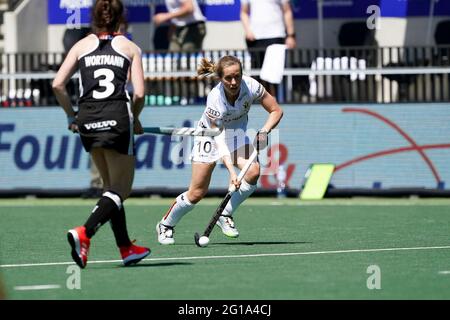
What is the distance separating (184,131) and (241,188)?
1708 millimetres

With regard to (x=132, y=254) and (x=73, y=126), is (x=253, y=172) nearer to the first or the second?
(x=132, y=254)

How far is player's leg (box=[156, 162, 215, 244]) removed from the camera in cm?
1277

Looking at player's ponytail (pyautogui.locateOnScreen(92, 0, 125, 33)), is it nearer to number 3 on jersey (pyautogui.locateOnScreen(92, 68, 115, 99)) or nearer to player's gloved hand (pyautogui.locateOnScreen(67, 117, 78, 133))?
number 3 on jersey (pyautogui.locateOnScreen(92, 68, 115, 99))

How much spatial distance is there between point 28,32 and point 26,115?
438cm

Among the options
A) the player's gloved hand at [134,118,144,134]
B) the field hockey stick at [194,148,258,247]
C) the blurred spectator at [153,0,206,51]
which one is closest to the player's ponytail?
the player's gloved hand at [134,118,144,134]

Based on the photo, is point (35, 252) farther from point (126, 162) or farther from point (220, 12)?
point (220, 12)

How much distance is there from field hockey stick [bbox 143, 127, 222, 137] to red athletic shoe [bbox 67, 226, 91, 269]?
53.2 inches

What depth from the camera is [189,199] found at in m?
12.8

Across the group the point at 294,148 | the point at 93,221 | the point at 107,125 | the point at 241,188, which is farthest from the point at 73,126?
the point at 294,148

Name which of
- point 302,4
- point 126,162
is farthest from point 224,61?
point 302,4

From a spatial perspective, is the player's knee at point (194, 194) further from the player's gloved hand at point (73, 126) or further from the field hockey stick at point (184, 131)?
the player's gloved hand at point (73, 126)

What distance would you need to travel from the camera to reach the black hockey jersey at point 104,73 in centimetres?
1036

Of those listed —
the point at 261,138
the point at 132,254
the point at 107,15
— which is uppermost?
the point at 107,15

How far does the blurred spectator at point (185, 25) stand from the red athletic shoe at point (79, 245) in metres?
11.2
